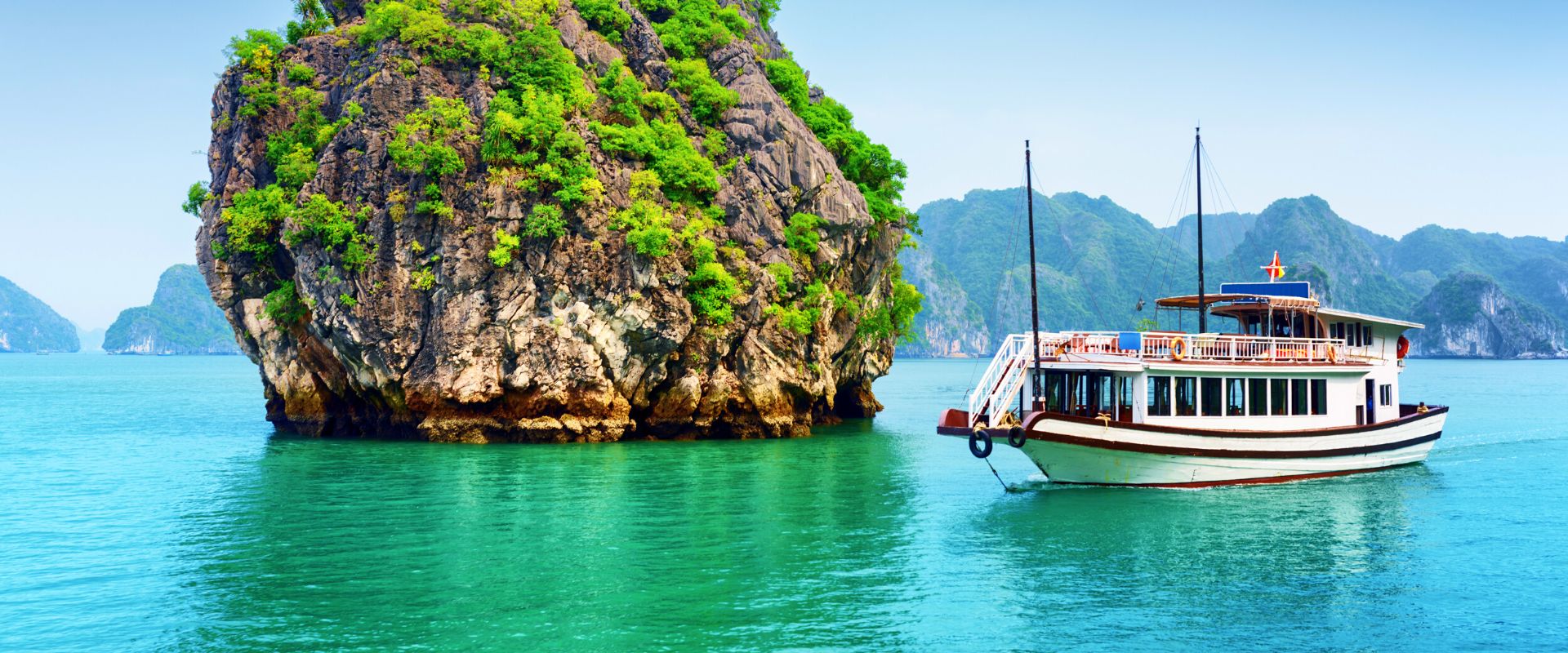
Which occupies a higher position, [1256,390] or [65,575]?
[1256,390]

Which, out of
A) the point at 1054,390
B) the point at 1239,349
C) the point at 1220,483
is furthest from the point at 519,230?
the point at 1220,483

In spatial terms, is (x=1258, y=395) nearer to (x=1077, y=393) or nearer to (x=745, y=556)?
(x=1077, y=393)

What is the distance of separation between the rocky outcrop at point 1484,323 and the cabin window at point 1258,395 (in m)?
177

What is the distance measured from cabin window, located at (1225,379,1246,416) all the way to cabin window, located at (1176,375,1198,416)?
90 centimetres

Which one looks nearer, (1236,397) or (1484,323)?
(1236,397)

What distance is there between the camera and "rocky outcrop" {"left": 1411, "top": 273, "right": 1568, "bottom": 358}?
16988cm

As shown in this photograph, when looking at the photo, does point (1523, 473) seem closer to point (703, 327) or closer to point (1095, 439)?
point (1095, 439)

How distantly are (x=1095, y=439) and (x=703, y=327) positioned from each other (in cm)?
1431

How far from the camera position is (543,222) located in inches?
1230

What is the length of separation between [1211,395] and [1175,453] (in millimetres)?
1848

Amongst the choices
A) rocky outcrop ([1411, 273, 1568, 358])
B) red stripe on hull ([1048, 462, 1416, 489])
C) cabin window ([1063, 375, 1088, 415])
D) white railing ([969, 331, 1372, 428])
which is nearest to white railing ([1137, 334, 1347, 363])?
white railing ([969, 331, 1372, 428])

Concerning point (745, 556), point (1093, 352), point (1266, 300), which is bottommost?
point (745, 556)

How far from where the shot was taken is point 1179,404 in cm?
2370

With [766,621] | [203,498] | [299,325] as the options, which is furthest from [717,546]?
[299,325]
